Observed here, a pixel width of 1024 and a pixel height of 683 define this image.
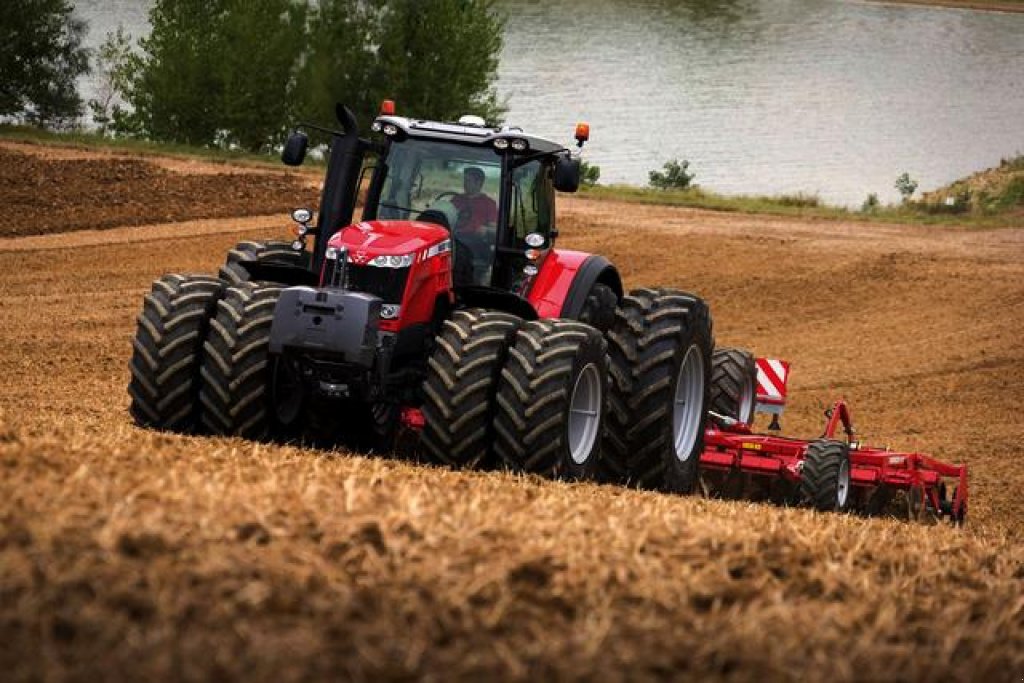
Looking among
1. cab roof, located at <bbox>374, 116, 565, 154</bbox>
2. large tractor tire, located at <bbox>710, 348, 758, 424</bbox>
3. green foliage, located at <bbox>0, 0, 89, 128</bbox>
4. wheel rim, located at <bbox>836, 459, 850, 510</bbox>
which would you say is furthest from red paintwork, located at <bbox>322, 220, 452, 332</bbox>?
green foliage, located at <bbox>0, 0, 89, 128</bbox>

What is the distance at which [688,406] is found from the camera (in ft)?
38.8

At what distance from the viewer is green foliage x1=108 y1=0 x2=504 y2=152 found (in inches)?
1556

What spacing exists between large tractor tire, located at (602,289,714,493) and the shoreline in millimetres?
62952

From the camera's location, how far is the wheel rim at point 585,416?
1016 centimetres

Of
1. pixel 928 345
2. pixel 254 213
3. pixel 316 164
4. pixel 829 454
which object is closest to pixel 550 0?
pixel 316 164

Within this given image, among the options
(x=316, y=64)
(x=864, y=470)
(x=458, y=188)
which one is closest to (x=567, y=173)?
(x=458, y=188)

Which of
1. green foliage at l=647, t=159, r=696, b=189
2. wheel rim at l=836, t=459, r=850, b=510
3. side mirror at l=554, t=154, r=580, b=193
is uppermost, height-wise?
side mirror at l=554, t=154, r=580, b=193

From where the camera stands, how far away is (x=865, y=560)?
23.5ft

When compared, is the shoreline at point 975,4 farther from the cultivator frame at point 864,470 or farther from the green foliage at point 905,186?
the cultivator frame at point 864,470

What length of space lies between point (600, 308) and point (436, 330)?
143 cm

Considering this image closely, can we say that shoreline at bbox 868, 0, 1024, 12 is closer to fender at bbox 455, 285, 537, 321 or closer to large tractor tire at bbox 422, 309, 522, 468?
fender at bbox 455, 285, 537, 321

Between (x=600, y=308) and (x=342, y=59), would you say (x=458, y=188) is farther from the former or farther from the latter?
(x=342, y=59)

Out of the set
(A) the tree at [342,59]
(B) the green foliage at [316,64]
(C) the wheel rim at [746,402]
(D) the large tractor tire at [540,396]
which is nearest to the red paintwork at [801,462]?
A: (C) the wheel rim at [746,402]

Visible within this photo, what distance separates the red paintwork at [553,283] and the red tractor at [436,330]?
0.5 inches
